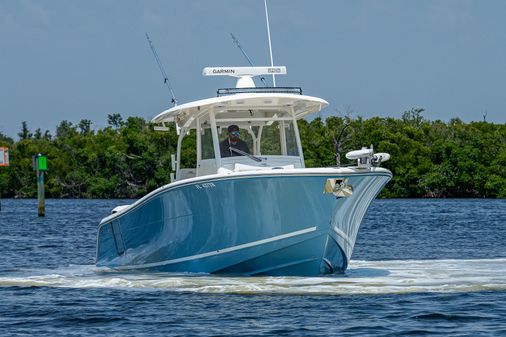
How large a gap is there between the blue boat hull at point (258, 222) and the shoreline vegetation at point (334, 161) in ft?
241

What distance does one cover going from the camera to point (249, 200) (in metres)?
19.0

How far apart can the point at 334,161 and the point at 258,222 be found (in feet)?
265

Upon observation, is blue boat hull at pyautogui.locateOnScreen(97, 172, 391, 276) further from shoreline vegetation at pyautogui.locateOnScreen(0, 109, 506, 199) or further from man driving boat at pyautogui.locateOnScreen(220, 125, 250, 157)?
shoreline vegetation at pyautogui.locateOnScreen(0, 109, 506, 199)

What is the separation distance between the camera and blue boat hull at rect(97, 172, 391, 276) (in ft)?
61.9

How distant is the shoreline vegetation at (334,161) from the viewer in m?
107

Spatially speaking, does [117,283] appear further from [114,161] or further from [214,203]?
[114,161]

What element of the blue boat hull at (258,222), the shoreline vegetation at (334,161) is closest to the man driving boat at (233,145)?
the blue boat hull at (258,222)

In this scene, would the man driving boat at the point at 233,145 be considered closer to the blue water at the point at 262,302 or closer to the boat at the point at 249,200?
the boat at the point at 249,200

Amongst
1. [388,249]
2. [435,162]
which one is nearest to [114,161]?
[435,162]

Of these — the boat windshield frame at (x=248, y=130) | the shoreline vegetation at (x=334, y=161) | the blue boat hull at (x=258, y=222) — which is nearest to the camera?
the blue boat hull at (x=258, y=222)

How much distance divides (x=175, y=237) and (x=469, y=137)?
96.3m

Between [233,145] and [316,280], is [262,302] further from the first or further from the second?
[233,145]

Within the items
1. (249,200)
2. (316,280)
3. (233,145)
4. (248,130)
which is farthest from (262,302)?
(248,130)

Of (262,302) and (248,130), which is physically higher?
(248,130)
